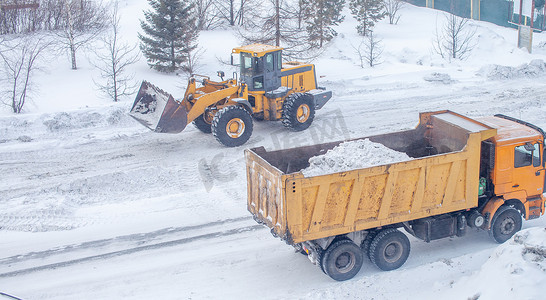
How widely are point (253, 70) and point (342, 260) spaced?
26.1ft

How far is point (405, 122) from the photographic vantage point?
1702 centimetres

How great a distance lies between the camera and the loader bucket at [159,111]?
14.0 metres

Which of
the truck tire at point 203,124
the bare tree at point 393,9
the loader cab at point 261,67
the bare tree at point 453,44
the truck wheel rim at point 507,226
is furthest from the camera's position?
the bare tree at point 393,9

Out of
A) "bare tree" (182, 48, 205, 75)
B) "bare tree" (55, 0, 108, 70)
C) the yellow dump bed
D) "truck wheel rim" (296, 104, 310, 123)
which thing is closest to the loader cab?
"truck wheel rim" (296, 104, 310, 123)

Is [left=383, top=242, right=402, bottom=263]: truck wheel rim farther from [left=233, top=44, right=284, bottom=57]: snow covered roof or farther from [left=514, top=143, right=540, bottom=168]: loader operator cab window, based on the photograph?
[left=233, top=44, right=284, bottom=57]: snow covered roof

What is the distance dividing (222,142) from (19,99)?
8928 millimetres

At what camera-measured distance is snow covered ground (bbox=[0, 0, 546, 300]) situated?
28.0ft

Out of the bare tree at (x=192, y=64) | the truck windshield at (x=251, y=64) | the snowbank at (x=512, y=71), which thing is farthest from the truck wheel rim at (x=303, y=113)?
the snowbank at (x=512, y=71)

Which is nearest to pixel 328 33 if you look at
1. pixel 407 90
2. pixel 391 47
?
pixel 391 47

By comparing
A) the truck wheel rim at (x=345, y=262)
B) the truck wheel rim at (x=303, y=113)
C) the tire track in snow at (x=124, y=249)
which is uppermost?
the truck wheel rim at (x=303, y=113)

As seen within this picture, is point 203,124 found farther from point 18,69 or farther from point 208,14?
point 208,14

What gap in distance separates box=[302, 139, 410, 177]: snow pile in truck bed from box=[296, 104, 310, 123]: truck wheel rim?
21.8 ft

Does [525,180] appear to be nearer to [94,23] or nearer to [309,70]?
[309,70]

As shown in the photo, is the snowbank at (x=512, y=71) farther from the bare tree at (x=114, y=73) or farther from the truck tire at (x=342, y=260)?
the truck tire at (x=342, y=260)
